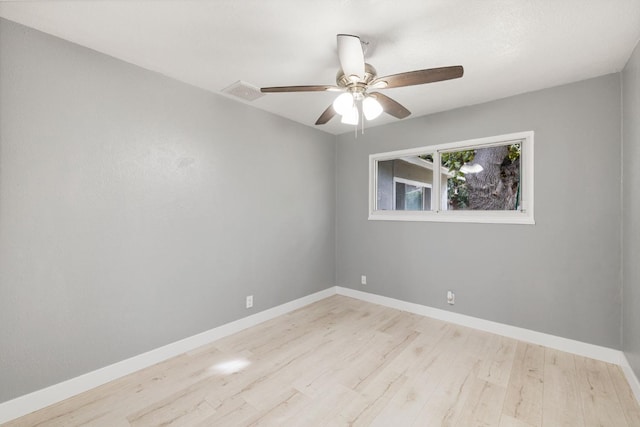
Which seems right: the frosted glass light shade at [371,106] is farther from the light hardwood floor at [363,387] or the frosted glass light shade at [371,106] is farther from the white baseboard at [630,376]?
the white baseboard at [630,376]

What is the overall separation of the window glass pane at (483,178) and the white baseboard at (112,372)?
2.65 m

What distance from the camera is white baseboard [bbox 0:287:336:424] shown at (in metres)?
1.73

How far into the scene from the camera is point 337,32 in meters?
1.79

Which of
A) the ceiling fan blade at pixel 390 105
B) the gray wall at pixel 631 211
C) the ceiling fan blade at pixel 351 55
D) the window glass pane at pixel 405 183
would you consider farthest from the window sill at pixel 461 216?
the ceiling fan blade at pixel 351 55

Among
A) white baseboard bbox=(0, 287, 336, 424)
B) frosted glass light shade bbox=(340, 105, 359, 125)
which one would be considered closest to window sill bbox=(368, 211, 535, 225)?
frosted glass light shade bbox=(340, 105, 359, 125)

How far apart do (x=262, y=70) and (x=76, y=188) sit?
164 cm

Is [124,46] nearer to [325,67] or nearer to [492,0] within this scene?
[325,67]

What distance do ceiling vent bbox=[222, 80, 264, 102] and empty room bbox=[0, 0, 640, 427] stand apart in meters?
0.03

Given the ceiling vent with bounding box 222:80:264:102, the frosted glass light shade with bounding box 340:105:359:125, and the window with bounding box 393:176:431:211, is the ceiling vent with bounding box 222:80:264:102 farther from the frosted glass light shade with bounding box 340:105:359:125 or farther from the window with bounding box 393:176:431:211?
the window with bounding box 393:176:431:211

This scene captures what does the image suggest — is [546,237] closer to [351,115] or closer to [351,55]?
[351,115]

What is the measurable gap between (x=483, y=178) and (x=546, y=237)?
0.84m

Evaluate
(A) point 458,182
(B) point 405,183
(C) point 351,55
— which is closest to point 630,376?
(A) point 458,182

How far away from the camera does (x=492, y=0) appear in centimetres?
154

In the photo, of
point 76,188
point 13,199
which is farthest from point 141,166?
point 13,199
